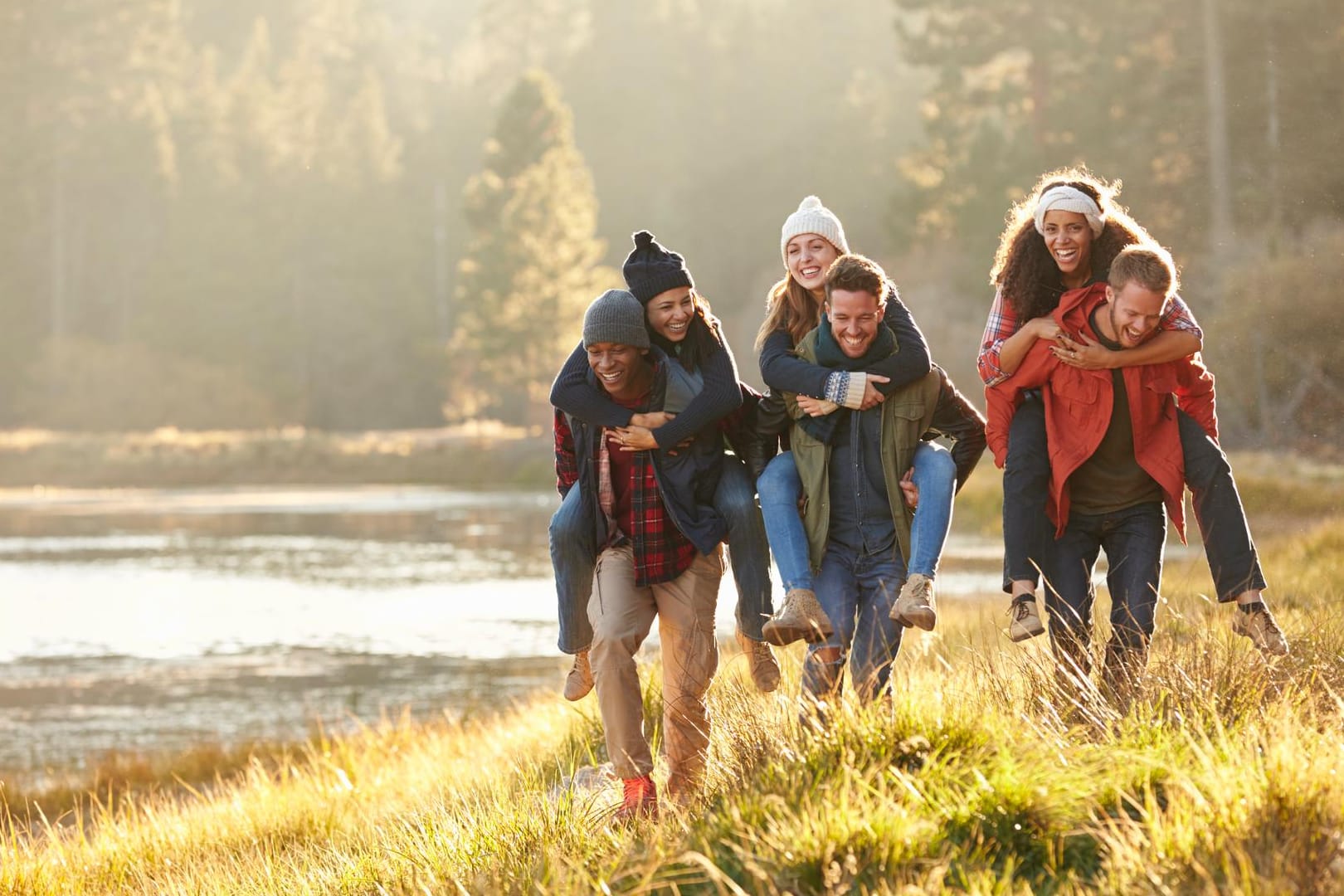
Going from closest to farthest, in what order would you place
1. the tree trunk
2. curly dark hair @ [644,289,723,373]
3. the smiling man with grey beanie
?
the smiling man with grey beanie → curly dark hair @ [644,289,723,373] → the tree trunk

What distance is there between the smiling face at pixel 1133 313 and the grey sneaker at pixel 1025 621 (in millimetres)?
888

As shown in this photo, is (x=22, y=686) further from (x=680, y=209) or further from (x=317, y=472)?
(x=680, y=209)

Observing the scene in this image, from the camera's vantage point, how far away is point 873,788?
3.80m

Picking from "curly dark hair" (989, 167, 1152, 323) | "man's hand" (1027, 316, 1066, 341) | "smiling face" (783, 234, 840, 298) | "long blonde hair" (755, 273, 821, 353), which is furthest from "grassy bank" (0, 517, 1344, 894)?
"smiling face" (783, 234, 840, 298)

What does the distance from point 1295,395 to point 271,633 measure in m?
17.9

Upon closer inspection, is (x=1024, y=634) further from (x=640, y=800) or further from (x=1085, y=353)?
(x=640, y=800)

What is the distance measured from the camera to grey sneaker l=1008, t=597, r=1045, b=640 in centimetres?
459

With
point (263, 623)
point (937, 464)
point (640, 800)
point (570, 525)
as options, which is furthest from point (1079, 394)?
point (263, 623)

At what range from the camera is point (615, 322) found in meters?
5.03

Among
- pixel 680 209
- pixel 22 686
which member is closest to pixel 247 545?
pixel 22 686

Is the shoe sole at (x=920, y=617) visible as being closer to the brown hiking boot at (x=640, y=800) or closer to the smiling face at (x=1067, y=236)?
the brown hiking boot at (x=640, y=800)

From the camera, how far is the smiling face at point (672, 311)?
5188mm

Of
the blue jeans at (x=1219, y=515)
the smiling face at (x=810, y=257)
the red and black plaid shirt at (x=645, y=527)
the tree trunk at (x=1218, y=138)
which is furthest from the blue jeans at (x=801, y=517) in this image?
the tree trunk at (x=1218, y=138)

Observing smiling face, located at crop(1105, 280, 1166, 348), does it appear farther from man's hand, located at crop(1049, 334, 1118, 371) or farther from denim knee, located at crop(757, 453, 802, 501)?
denim knee, located at crop(757, 453, 802, 501)
